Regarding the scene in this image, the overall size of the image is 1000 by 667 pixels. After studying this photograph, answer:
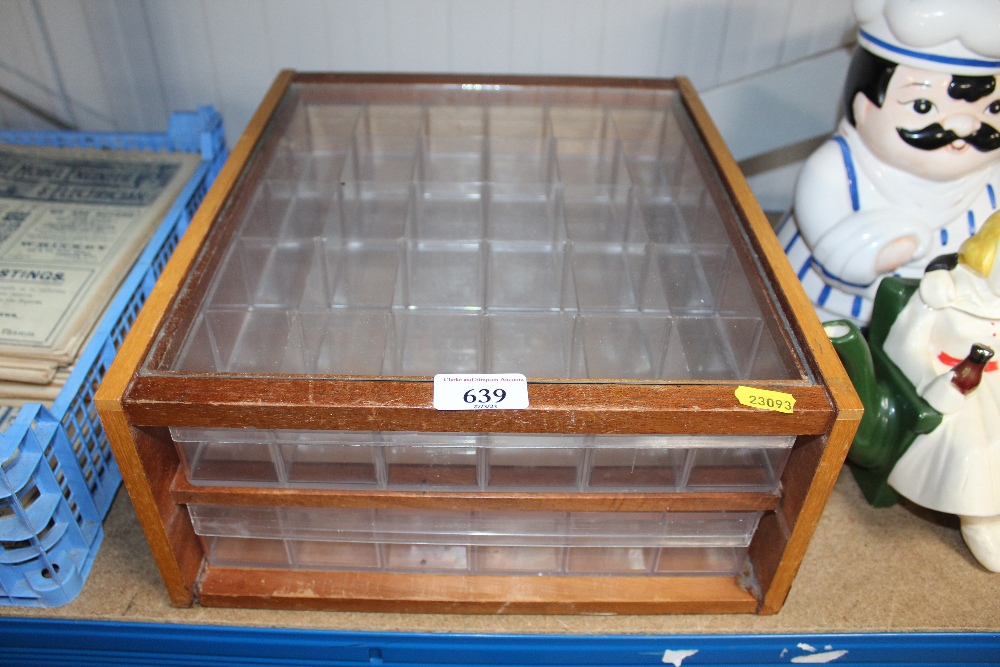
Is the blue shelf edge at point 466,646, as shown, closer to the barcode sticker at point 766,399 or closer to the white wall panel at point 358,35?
the barcode sticker at point 766,399

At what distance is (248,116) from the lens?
138 cm

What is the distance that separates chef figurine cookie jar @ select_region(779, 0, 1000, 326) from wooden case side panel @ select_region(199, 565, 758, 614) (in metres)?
0.41

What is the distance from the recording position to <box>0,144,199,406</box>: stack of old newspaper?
2.91ft

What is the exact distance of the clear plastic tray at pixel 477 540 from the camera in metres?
0.77

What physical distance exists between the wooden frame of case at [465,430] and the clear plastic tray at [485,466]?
0.01 m

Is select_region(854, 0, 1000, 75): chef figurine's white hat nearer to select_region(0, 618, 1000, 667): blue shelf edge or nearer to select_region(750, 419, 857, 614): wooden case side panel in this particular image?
select_region(750, 419, 857, 614): wooden case side panel

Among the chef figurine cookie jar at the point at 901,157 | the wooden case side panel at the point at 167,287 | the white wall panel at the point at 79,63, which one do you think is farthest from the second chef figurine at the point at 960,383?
the white wall panel at the point at 79,63

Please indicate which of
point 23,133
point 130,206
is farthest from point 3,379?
point 23,133

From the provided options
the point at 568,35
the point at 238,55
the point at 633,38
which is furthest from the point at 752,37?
the point at 238,55

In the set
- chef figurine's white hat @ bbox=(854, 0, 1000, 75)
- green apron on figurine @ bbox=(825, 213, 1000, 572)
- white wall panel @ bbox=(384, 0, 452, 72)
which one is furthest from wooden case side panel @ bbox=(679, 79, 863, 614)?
white wall panel @ bbox=(384, 0, 452, 72)

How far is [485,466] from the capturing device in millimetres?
713

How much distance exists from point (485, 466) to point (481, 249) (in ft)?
0.94

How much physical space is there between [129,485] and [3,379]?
34 cm

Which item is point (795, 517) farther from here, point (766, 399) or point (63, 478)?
point (63, 478)
